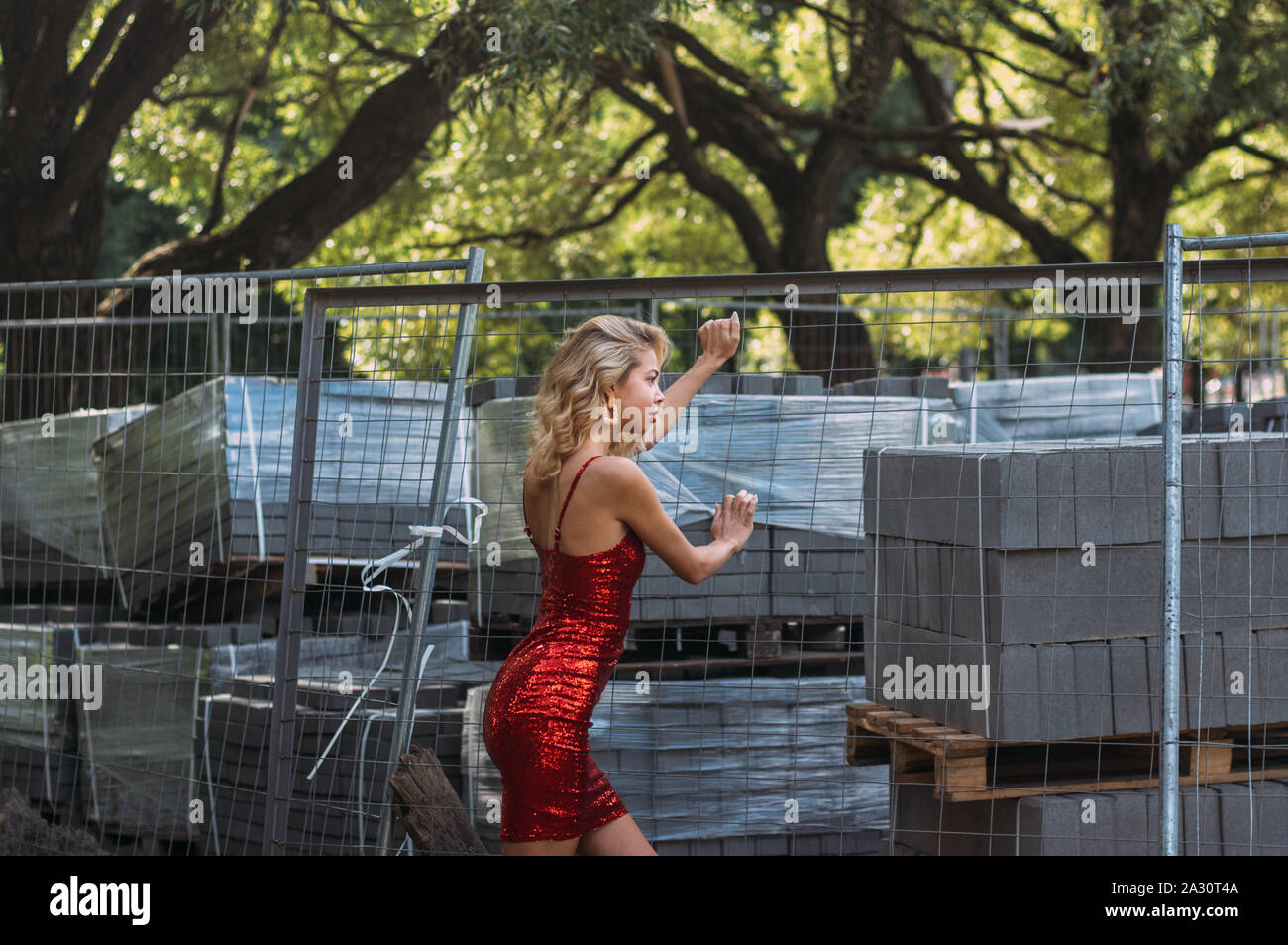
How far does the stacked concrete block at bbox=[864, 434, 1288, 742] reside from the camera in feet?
13.3

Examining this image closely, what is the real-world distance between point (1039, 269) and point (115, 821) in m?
5.44

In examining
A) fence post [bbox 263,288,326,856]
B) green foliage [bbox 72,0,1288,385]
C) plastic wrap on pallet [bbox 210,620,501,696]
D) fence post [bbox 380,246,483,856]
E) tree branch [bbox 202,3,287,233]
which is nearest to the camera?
fence post [bbox 263,288,326,856]

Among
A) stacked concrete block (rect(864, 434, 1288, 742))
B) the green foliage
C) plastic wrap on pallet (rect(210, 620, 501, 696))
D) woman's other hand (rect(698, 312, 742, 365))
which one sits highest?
the green foliage

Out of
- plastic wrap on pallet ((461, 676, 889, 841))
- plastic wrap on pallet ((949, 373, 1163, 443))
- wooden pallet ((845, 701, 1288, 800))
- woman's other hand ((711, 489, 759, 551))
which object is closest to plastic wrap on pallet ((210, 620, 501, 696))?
plastic wrap on pallet ((461, 676, 889, 841))

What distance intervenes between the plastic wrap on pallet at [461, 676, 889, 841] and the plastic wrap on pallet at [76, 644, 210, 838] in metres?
1.79

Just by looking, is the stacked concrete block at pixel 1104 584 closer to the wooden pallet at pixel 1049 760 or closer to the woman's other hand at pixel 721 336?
the wooden pallet at pixel 1049 760

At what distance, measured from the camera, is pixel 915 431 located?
6.12m

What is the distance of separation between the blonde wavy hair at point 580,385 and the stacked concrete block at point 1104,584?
4.23 feet

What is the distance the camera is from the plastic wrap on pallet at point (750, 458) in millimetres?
5676

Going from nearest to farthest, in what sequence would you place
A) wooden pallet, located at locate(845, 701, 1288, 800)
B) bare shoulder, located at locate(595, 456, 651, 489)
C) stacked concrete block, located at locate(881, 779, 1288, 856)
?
bare shoulder, located at locate(595, 456, 651, 489), stacked concrete block, located at locate(881, 779, 1288, 856), wooden pallet, located at locate(845, 701, 1288, 800)

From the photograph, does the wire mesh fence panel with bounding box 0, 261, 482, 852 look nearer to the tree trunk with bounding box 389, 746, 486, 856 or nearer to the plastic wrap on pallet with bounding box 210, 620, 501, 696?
the plastic wrap on pallet with bounding box 210, 620, 501, 696

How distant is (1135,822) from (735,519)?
1.94m

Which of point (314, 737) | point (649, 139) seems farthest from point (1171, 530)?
point (649, 139)
